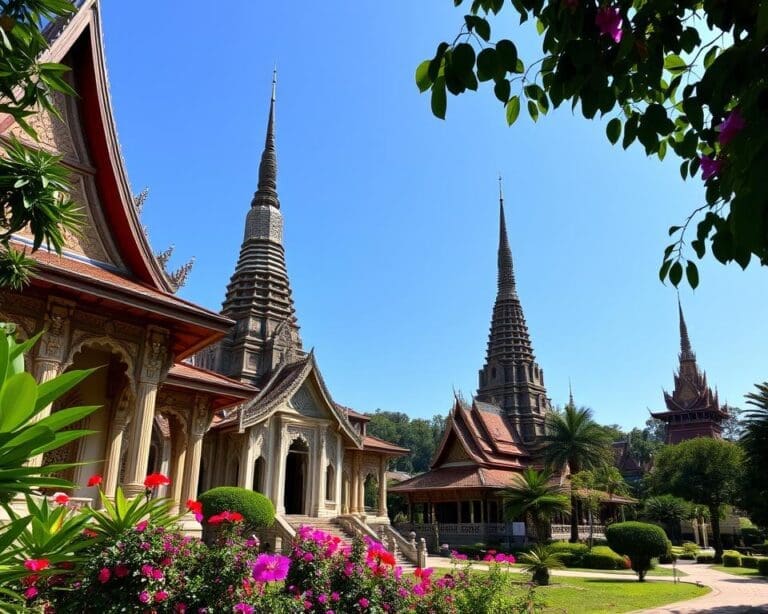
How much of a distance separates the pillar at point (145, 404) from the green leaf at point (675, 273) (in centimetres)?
852

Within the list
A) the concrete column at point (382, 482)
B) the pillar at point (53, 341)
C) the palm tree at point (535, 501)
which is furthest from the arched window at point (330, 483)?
the pillar at point (53, 341)

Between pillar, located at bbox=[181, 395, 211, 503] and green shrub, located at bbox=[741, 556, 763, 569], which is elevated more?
pillar, located at bbox=[181, 395, 211, 503]

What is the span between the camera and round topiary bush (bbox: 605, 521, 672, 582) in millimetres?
17844

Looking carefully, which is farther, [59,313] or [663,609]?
[663,609]

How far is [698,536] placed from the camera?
41.4m

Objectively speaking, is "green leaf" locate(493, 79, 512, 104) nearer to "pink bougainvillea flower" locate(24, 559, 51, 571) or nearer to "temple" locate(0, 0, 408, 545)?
"pink bougainvillea flower" locate(24, 559, 51, 571)

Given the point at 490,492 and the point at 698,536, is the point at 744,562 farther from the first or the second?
the point at 698,536

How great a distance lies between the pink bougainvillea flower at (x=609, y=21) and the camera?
7.83 feet

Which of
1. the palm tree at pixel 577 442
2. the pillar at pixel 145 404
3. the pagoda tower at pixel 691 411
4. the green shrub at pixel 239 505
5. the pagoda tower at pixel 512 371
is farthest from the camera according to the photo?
the pagoda tower at pixel 691 411

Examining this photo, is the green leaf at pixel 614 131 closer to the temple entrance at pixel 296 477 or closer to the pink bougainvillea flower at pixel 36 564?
the pink bougainvillea flower at pixel 36 564

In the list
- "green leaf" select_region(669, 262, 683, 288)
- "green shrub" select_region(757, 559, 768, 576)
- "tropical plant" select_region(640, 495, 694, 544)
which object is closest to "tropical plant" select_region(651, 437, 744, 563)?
"tropical plant" select_region(640, 495, 694, 544)

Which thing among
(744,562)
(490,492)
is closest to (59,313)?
(490,492)

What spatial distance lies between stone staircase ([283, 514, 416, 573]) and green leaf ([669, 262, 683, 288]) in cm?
1833

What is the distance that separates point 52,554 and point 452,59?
10.3 ft
